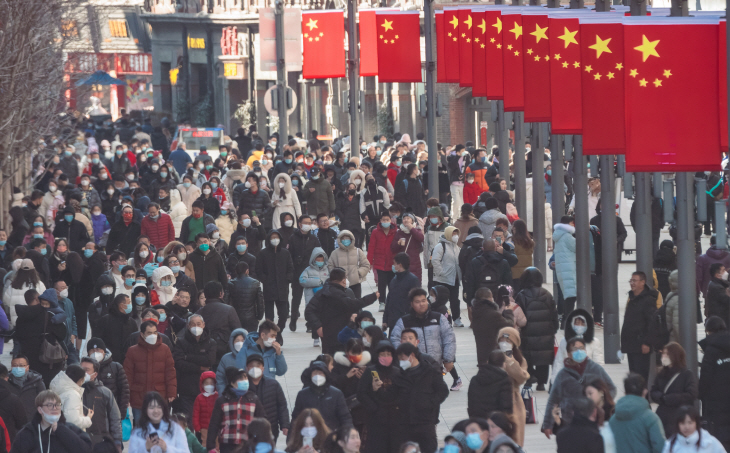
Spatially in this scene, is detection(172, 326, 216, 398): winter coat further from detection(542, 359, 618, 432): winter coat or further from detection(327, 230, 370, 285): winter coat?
detection(327, 230, 370, 285): winter coat

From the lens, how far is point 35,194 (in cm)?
2612

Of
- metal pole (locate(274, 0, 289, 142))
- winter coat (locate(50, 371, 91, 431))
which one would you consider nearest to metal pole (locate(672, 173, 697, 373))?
winter coat (locate(50, 371, 91, 431))

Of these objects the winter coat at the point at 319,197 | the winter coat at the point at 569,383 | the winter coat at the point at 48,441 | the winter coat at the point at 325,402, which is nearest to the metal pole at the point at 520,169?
the winter coat at the point at 319,197

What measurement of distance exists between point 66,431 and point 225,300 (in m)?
6.71

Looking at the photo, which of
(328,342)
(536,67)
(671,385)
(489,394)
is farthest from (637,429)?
(536,67)

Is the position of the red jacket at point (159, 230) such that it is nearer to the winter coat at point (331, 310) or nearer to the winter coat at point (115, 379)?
the winter coat at point (331, 310)

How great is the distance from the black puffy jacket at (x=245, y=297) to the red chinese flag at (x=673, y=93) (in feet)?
17.8

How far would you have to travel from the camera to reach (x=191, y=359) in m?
13.9

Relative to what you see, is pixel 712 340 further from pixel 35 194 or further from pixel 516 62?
pixel 35 194

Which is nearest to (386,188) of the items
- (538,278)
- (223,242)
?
(223,242)

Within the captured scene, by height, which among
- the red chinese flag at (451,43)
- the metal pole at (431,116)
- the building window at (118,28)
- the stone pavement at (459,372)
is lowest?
the stone pavement at (459,372)

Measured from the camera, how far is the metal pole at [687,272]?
1377 centimetres

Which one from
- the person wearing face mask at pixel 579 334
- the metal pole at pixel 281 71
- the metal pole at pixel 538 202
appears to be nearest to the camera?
the person wearing face mask at pixel 579 334

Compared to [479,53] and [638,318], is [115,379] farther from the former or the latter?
[479,53]
